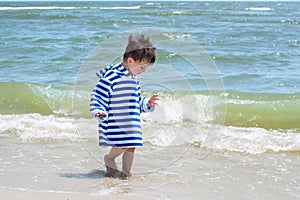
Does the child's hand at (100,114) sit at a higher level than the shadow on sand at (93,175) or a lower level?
higher

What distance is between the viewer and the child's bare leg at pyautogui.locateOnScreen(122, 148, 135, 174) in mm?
4319

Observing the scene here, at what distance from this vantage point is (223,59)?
480 inches

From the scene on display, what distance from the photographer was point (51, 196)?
3.75 metres

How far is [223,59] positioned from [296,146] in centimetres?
662

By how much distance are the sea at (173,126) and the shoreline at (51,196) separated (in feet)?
0.34

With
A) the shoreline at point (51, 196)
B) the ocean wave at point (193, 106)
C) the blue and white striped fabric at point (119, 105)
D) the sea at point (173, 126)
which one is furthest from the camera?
the ocean wave at point (193, 106)

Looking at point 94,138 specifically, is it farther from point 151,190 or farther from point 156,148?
point 151,190

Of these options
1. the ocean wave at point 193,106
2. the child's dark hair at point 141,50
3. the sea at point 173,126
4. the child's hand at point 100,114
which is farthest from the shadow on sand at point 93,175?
the ocean wave at point 193,106

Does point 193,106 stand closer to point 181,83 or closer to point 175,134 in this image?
point 181,83

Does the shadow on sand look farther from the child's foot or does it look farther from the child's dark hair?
the child's dark hair

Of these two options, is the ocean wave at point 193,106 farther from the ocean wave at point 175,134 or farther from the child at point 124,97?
the child at point 124,97

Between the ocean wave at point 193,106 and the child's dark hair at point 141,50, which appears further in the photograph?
the ocean wave at point 193,106

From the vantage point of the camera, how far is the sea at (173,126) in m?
4.28

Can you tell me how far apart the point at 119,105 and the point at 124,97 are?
75mm
